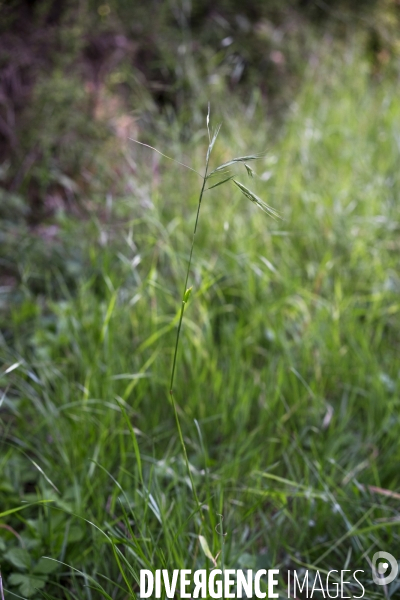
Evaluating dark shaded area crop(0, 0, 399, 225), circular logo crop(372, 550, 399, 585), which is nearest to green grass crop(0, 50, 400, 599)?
circular logo crop(372, 550, 399, 585)

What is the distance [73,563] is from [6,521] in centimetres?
25

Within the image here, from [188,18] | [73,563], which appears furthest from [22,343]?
[188,18]

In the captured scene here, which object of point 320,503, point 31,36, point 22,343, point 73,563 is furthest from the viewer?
point 31,36

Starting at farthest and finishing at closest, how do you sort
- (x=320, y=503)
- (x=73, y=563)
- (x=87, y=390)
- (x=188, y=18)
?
(x=188, y=18)
(x=87, y=390)
(x=320, y=503)
(x=73, y=563)

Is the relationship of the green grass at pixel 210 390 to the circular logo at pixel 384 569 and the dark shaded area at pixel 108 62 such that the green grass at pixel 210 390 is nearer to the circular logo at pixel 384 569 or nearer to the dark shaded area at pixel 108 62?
the circular logo at pixel 384 569

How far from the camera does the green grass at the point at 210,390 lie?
4.34 feet

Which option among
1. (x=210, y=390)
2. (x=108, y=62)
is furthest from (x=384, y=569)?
(x=108, y=62)

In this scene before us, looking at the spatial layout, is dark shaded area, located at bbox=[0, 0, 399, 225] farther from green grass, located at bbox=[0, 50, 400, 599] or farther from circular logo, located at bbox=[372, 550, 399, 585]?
circular logo, located at bbox=[372, 550, 399, 585]

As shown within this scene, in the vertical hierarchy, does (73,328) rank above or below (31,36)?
below

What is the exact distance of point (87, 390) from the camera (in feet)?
5.30

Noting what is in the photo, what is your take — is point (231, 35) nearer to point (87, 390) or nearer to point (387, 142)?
point (387, 142)

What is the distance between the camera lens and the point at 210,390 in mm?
1836

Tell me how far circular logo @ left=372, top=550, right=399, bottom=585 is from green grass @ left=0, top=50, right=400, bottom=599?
45mm

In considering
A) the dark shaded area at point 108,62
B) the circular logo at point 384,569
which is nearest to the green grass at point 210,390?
the circular logo at point 384,569
